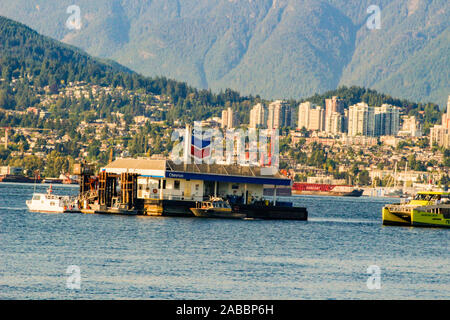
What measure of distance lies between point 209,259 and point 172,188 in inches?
1605

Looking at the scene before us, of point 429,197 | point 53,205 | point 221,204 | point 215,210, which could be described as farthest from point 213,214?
point 429,197

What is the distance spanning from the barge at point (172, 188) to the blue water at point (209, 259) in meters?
4.30

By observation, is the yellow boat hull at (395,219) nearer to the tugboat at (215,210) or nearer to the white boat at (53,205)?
the tugboat at (215,210)

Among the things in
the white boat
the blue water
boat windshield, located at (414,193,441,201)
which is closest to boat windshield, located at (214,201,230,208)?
the blue water

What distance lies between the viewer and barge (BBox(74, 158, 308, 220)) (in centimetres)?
9606

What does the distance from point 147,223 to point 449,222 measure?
1277 inches

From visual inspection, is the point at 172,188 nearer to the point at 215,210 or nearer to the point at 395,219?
the point at 215,210

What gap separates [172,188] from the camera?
3809 inches

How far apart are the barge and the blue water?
430 cm

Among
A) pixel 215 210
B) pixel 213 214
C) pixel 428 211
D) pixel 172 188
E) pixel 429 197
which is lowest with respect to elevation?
Answer: pixel 213 214

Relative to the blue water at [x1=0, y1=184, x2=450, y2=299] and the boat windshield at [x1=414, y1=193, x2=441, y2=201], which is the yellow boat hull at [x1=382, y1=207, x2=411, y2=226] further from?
the blue water at [x1=0, y1=184, x2=450, y2=299]
